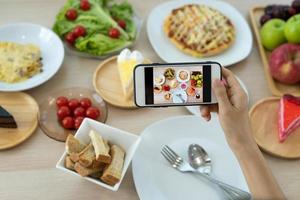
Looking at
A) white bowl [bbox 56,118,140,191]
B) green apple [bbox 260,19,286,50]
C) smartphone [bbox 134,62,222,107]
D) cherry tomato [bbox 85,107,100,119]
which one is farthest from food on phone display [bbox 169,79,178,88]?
green apple [bbox 260,19,286,50]

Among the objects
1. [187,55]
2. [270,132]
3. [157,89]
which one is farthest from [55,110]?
[270,132]

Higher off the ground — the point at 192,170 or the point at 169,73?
the point at 169,73

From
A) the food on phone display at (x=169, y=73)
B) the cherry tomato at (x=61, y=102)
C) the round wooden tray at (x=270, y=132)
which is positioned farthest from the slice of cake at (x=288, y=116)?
the cherry tomato at (x=61, y=102)

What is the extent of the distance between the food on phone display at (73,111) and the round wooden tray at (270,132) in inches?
17.3

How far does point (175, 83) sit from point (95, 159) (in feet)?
0.83

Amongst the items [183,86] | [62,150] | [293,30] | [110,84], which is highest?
[293,30]

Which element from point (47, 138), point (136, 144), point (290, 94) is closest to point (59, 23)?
point (47, 138)

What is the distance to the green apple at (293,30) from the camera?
1380 mm

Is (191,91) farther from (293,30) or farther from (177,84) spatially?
(293,30)

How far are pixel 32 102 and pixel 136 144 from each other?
348 millimetres

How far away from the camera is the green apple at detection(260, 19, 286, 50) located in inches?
56.2

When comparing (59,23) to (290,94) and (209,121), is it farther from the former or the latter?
(290,94)

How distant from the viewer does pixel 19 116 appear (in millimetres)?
1207

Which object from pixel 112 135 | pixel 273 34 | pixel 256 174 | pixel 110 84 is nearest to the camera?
pixel 256 174
